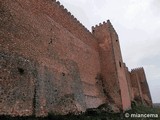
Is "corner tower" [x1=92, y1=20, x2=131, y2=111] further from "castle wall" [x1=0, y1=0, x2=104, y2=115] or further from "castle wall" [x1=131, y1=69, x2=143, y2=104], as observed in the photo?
"castle wall" [x1=131, y1=69, x2=143, y2=104]

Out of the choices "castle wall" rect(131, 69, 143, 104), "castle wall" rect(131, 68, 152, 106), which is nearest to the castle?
"castle wall" rect(131, 69, 143, 104)

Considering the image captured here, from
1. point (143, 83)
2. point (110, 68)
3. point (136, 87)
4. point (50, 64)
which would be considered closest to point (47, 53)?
point (50, 64)

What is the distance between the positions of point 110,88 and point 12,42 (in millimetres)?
10140

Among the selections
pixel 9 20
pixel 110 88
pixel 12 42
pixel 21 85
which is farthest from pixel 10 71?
pixel 110 88

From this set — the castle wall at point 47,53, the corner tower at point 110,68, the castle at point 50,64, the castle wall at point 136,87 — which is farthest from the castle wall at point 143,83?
the castle wall at point 47,53

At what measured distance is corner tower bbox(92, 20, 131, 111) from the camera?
604 inches

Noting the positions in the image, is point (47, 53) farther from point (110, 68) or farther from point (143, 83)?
point (143, 83)

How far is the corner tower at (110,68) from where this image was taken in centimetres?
1534

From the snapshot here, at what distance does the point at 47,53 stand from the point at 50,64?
0.61 metres

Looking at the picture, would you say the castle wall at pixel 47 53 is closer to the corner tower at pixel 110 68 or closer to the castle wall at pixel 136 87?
the corner tower at pixel 110 68

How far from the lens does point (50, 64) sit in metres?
9.90

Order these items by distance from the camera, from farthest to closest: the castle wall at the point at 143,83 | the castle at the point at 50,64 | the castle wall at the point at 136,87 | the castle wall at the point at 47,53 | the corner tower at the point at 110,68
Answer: the castle wall at the point at 143,83 → the castle wall at the point at 136,87 → the corner tower at the point at 110,68 → the castle wall at the point at 47,53 → the castle at the point at 50,64

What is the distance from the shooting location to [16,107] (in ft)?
22.8

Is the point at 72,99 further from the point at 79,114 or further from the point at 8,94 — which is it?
the point at 8,94
